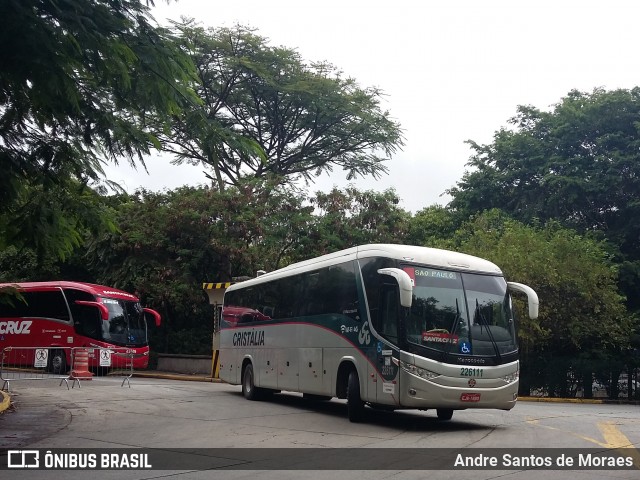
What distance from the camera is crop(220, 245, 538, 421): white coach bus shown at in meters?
13.3

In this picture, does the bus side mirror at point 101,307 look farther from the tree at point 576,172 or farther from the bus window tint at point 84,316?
the tree at point 576,172

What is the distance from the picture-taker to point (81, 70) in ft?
35.6

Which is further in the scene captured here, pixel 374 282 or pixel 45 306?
pixel 45 306

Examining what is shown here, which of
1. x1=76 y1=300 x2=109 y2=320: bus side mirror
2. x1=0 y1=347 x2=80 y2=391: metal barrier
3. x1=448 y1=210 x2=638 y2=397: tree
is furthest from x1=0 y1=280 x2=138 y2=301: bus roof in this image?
x1=448 y1=210 x2=638 y2=397: tree

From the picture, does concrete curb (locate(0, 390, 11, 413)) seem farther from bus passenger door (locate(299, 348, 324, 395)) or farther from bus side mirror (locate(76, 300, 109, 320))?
bus side mirror (locate(76, 300, 109, 320))

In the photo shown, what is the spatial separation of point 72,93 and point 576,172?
2786 centimetres

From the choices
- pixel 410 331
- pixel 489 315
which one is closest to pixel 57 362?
pixel 410 331

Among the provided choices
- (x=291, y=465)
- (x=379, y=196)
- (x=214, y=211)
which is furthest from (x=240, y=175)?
(x=291, y=465)

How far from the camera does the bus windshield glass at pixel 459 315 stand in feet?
44.3

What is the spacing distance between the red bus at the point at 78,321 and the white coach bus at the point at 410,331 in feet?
52.3

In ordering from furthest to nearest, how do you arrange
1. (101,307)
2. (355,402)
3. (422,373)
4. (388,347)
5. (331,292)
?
1. (101,307)
2. (331,292)
3. (355,402)
4. (388,347)
5. (422,373)

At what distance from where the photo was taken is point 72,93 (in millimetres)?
9891

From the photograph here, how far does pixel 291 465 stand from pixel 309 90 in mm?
29201

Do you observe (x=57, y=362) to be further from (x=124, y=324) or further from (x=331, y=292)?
(x=331, y=292)
